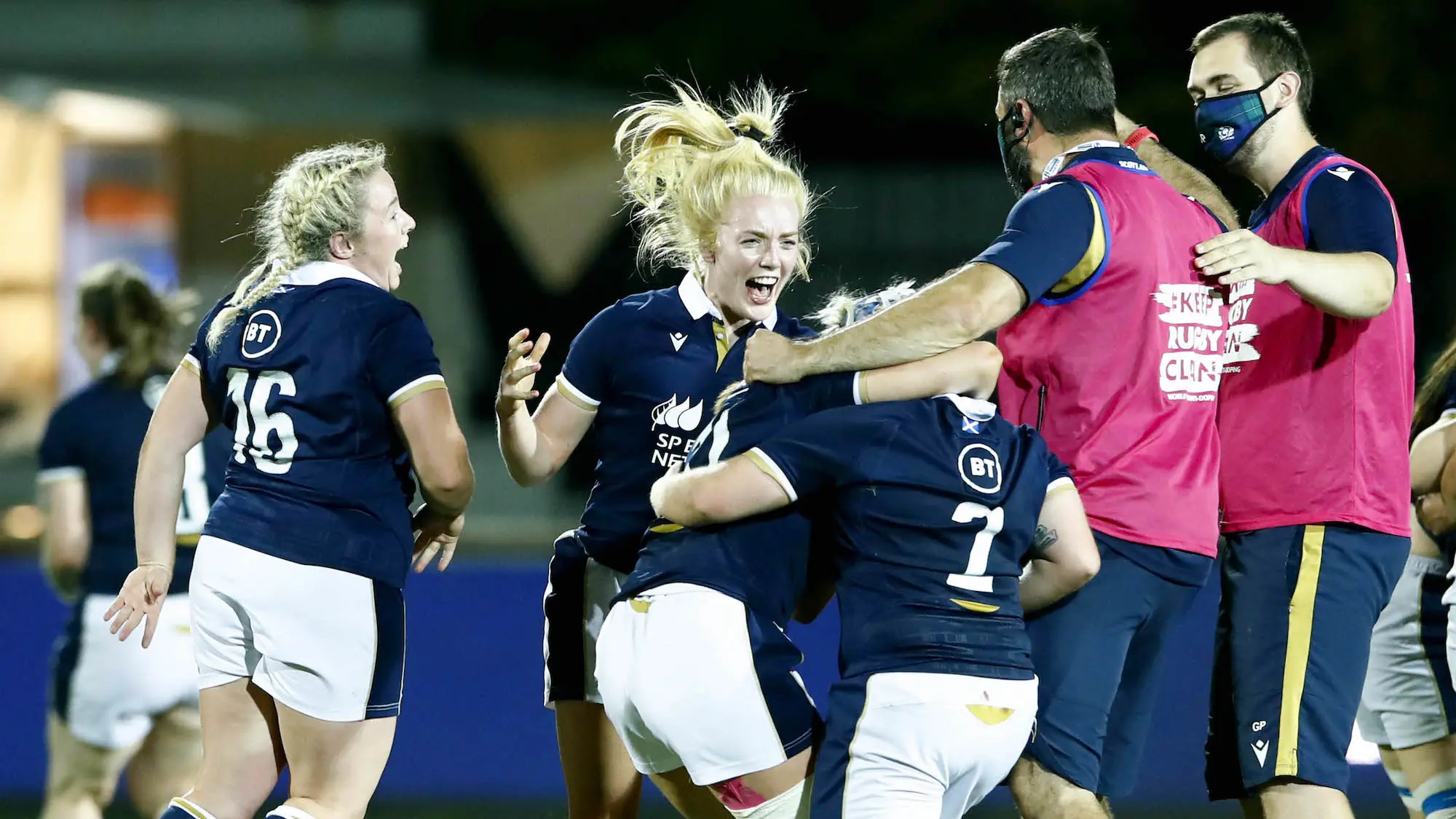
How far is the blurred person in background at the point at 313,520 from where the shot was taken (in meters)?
3.40

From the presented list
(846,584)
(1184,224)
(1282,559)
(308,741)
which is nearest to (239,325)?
(308,741)

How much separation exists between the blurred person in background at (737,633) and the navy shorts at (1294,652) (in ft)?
2.91

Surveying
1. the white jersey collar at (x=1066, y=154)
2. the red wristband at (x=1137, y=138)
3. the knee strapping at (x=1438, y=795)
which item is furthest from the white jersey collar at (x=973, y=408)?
the knee strapping at (x=1438, y=795)

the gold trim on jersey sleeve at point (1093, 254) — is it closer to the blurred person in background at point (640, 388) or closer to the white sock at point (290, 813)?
the blurred person in background at point (640, 388)

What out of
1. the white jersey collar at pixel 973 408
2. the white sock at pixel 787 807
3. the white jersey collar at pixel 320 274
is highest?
the white jersey collar at pixel 320 274

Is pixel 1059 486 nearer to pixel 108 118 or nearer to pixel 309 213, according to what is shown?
pixel 309 213

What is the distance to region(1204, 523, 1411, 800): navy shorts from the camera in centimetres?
344

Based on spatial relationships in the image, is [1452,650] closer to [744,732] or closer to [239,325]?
[744,732]

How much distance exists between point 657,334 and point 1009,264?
3.34ft

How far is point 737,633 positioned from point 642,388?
0.94 m

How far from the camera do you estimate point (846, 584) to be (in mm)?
3066

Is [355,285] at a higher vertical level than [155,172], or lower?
lower

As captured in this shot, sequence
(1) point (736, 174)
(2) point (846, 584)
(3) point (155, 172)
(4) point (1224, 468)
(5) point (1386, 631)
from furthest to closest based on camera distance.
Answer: (3) point (155, 172) → (5) point (1386, 631) → (1) point (736, 174) → (4) point (1224, 468) → (2) point (846, 584)

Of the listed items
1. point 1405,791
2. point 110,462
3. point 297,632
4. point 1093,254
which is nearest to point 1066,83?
point 1093,254
